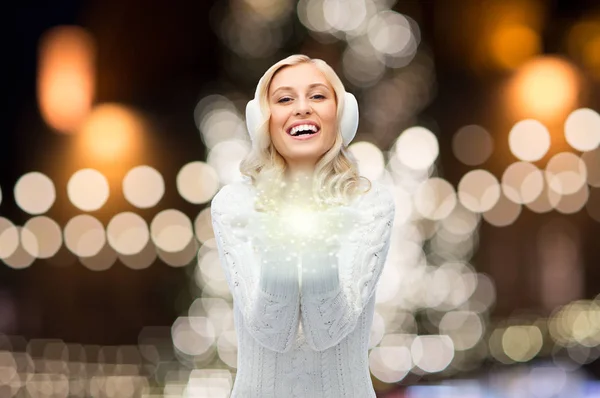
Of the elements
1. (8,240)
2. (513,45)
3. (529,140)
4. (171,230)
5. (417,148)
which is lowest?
(8,240)

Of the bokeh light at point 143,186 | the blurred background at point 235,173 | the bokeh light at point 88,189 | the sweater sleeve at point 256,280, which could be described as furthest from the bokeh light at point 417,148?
the sweater sleeve at point 256,280

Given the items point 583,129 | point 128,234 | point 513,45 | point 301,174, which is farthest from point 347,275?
point 128,234

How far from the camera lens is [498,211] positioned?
46.1 ft

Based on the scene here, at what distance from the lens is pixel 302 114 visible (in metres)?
2.25

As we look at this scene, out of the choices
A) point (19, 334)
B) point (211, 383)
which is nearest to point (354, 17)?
point (211, 383)

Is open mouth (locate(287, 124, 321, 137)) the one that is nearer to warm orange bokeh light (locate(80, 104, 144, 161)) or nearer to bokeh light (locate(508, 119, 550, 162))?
warm orange bokeh light (locate(80, 104, 144, 161))

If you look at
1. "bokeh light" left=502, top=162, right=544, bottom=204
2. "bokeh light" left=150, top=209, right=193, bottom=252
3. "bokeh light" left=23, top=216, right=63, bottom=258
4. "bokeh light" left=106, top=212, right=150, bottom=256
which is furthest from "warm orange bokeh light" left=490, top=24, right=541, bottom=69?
"bokeh light" left=23, top=216, right=63, bottom=258

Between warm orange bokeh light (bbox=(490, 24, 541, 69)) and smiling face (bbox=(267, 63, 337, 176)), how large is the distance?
26.1 ft

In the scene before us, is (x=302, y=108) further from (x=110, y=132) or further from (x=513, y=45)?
(x=513, y=45)

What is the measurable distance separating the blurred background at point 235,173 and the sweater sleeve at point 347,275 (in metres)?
4.96

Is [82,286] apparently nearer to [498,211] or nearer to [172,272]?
[172,272]

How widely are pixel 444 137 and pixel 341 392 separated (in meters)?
11.0

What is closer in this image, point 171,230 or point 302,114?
point 302,114

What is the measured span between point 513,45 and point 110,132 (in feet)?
12.8
